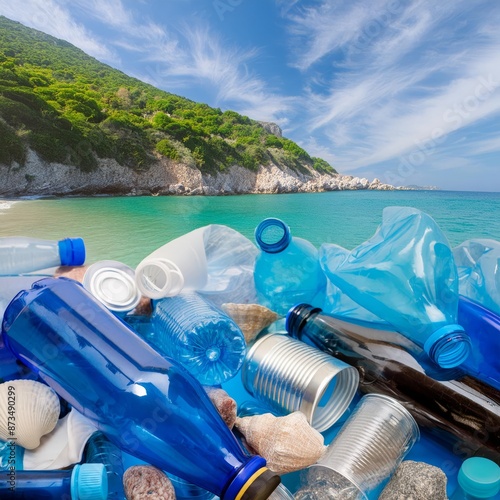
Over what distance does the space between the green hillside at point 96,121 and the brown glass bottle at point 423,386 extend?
2309 cm

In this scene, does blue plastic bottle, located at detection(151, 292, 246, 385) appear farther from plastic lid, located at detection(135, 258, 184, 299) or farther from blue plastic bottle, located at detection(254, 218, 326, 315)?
blue plastic bottle, located at detection(254, 218, 326, 315)

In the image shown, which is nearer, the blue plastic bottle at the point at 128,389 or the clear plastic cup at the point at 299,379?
the blue plastic bottle at the point at 128,389

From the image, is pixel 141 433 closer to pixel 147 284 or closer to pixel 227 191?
pixel 147 284

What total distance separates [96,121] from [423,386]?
2880cm

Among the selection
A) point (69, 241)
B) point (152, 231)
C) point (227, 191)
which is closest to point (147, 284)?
point (69, 241)

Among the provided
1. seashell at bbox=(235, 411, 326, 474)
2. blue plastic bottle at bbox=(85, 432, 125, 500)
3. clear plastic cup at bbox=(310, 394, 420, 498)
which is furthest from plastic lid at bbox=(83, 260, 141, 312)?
clear plastic cup at bbox=(310, 394, 420, 498)

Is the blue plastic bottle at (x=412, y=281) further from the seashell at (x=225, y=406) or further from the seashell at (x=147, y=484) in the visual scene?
the seashell at (x=147, y=484)

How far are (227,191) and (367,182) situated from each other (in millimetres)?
25272

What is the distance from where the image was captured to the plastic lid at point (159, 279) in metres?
1.20

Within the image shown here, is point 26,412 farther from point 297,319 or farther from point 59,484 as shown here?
point 297,319

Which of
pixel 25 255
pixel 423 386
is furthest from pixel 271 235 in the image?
pixel 25 255

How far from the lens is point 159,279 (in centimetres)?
127

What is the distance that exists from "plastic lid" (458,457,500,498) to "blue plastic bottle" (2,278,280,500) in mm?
489

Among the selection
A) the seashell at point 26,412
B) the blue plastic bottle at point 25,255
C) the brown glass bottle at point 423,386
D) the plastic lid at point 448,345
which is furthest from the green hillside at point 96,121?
the plastic lid at point 448,345
